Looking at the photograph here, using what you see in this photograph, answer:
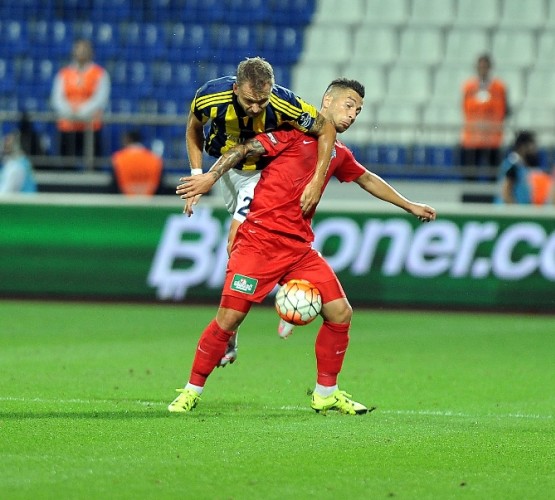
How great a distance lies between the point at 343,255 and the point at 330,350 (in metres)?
7.73

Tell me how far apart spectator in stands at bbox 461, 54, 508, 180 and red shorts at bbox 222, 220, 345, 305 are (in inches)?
404

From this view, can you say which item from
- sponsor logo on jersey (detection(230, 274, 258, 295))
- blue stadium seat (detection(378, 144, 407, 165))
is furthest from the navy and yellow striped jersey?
blue stadium seat (detection(378, 144, 407, 165))

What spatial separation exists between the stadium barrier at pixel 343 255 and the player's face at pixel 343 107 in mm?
7602

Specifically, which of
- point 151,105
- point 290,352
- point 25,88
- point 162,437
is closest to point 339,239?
point 290,352

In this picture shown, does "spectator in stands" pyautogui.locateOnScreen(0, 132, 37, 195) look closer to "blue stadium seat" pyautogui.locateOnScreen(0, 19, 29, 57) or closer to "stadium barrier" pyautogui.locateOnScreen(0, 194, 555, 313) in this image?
"stadium barrier" pyautogui.locateOnScreen(0, 194, 555, 313)

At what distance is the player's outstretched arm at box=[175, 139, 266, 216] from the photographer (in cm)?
727

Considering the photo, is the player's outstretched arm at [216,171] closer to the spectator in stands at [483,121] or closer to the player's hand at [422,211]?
the player's hand at [422,211]

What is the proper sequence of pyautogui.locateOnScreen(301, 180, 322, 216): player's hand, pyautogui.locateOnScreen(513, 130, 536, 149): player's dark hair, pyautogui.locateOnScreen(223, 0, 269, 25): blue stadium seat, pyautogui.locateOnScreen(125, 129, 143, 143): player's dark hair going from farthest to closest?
1. pyautogui.locateOnScreen(223, 0, 269, 25): blue stadium seat
2. pyautogui.locateOnScreen(125, 129, 143, 143): player's dark hair
3. pyautogui.locateOnScreen(513, 130, 536, 149): player's dark hair
4. pyautogui.locateOnScreen(301, 180, 322, 216): player's hand

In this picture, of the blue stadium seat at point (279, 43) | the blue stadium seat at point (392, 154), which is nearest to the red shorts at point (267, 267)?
the blue stadium seat at point (392, 154)

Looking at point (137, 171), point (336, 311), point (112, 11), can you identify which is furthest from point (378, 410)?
point (112, 11)

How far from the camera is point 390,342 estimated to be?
40.8ft

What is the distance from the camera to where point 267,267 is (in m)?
7.74

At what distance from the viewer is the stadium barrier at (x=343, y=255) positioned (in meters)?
15.4

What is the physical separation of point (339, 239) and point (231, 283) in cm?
799
